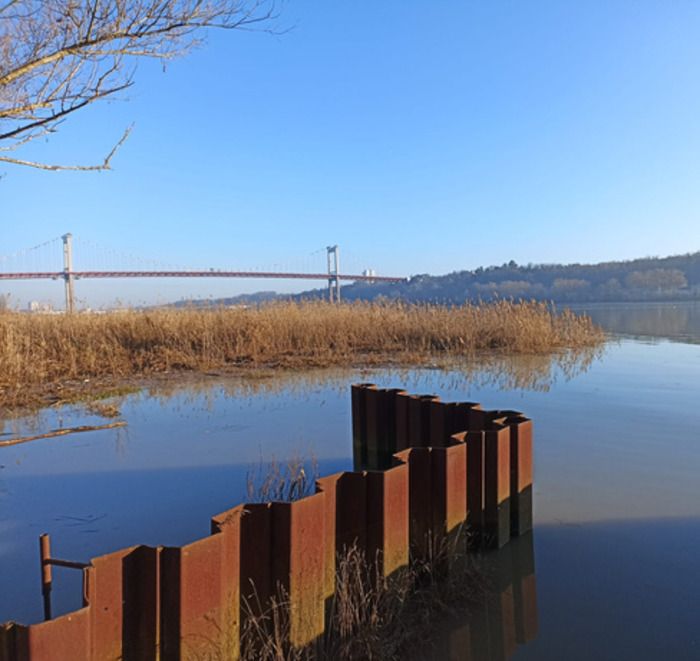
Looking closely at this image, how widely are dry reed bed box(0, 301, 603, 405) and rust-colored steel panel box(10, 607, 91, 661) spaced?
9.91 meters

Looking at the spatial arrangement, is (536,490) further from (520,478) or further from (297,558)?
(297,558)

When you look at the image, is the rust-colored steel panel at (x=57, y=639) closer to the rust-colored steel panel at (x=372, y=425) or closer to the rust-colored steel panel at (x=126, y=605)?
the rust-colored steel panel at (x=126, y=605)

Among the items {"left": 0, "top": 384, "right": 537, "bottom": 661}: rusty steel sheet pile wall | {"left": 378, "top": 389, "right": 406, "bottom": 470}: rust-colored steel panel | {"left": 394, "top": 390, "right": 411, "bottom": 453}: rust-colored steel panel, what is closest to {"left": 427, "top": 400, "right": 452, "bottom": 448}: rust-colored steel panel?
{"left": 394, "top": 390, "right": 411, "bottom": 453}: rust-colored steel panel

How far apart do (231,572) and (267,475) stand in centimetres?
242

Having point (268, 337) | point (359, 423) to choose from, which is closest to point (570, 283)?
point (268, 337)

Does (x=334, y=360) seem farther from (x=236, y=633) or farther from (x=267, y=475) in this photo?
(x=236, y=633)

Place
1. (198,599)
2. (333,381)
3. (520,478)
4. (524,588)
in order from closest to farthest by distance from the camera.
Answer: (198,599) → (524,588) → (520,478) → (333,381)

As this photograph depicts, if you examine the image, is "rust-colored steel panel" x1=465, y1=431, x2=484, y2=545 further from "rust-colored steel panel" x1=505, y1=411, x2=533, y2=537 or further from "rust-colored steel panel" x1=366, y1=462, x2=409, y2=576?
"rust-colored steel panel" x1=366, y1=462, x2=409, y2=576

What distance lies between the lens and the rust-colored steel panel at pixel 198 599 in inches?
82.1

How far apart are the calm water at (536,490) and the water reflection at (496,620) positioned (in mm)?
10

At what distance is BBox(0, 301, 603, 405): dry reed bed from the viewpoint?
1227cm

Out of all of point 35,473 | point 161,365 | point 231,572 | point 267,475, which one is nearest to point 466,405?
point 267,475

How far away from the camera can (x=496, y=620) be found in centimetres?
284

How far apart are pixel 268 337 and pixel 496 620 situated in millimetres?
11265
